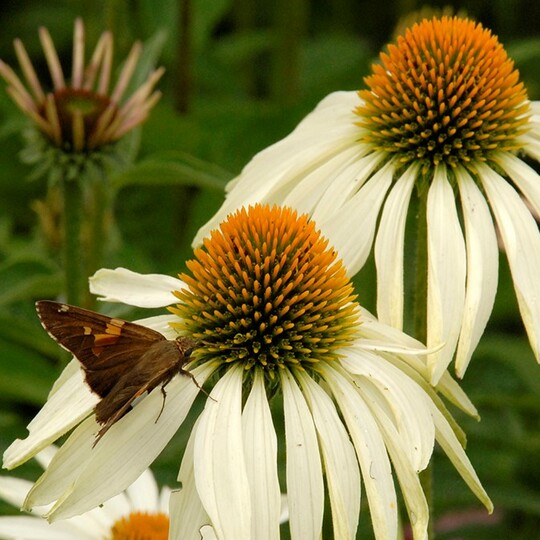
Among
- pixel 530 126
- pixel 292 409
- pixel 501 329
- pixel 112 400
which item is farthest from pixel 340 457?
pixel 501 329

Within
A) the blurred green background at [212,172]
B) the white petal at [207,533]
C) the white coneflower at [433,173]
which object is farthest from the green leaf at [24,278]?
the white petal at [207,533]

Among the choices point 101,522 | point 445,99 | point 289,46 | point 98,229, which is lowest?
point 101,522

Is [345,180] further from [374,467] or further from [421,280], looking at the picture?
[374,467]

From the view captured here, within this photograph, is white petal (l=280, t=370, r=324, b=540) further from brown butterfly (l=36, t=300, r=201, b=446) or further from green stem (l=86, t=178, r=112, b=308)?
green stem (l=86, t=178, r=112, b=308)

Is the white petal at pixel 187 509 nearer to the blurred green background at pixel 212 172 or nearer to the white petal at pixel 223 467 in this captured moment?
the white petal at pixel 223 467

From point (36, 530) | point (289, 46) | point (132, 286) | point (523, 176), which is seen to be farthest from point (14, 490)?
point (289, 46)
